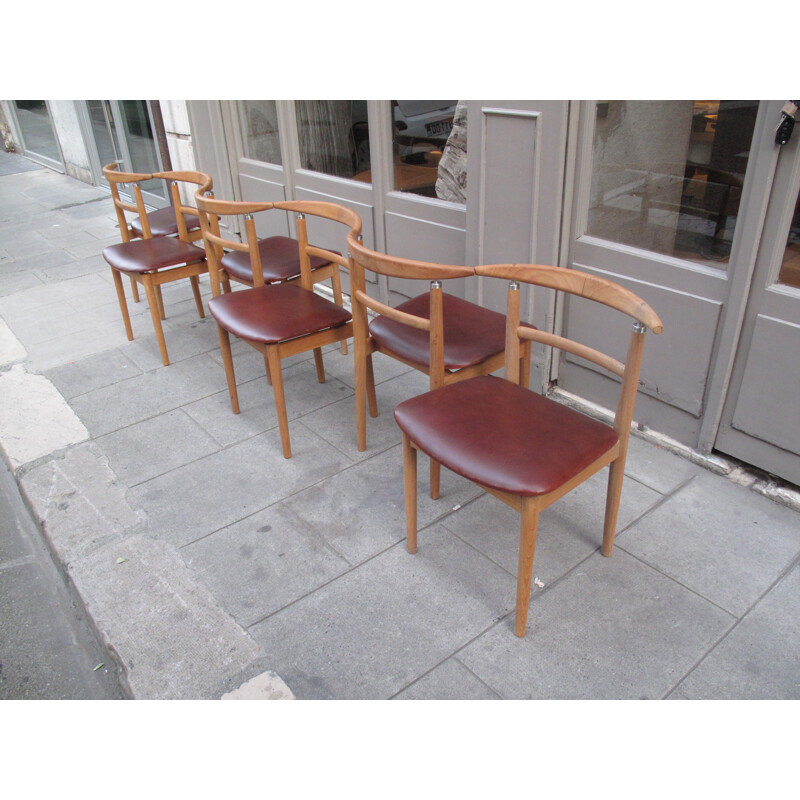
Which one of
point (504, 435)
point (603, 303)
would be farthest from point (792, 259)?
point (504, 435)

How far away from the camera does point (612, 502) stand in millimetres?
2162

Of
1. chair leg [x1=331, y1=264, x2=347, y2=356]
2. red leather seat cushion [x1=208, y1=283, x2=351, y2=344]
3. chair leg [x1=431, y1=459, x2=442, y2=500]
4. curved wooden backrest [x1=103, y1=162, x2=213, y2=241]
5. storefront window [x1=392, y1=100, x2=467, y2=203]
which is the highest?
storefront window [x1=392, y1=100, x2=467, y2=203]

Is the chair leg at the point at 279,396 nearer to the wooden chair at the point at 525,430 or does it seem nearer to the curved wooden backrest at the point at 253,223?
the curved wooden backrest at the point at 253,223

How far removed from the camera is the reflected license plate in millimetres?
3494

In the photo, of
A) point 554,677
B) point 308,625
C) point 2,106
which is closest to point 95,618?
point 308,625

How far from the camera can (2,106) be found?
401 inches

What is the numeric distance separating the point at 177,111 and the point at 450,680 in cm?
480

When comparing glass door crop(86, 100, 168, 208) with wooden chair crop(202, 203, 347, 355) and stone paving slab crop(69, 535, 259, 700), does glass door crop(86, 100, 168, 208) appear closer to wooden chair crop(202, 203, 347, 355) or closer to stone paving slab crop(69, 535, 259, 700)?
wooden chair crop(202, 203, 347, 355)

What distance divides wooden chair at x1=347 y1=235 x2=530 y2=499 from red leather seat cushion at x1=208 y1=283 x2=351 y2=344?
0.25 meters

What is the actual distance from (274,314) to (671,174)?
5.48ft

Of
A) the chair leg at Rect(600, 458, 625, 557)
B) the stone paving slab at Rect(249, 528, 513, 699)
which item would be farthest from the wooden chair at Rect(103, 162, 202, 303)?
the chair leg at Rect(600, 458, 625, 557)

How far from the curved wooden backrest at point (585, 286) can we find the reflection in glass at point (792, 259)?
2.36 ft

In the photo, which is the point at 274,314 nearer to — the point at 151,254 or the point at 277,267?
the point at 277,267

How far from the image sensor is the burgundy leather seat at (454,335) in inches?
92.3
